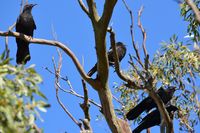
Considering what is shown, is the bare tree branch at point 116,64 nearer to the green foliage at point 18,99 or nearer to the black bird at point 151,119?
the black bird at point 151,119

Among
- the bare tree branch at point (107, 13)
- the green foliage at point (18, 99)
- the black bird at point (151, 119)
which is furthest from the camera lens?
the black bird at point (151, 119)

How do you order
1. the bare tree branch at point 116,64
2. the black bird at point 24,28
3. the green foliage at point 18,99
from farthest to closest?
the black bird at point 24,28 → the bare tree branch at point 116,64 → the green foliage at point 18,99

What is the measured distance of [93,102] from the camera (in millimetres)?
6508

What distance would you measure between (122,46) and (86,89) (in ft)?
15.1

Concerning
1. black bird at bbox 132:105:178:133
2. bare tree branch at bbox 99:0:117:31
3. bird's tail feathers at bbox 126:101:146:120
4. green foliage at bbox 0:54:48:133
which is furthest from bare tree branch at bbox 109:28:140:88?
green foliage at bbox 0:54:48:133

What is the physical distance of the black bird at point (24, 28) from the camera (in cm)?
791

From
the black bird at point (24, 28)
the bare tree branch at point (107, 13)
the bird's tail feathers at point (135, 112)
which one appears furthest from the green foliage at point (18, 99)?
the black bird at point (24, 28)

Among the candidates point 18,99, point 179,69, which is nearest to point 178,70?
point 179,69

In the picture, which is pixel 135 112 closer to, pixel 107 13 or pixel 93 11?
pixel 93 11

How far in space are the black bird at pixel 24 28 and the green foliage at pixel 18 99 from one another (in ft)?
14.1

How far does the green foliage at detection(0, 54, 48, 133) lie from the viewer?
2.92m

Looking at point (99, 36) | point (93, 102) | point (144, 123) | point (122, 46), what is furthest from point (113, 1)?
point (122, 46)

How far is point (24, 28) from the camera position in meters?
8.16

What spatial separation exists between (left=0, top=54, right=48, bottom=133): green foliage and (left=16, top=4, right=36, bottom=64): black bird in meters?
4.30
